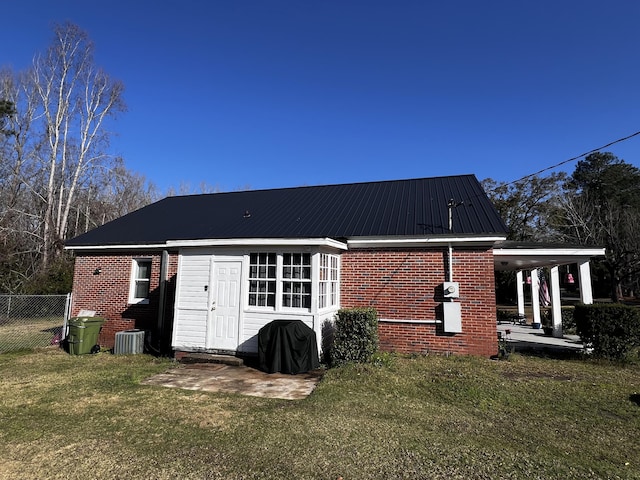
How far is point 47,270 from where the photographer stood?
18.3 meters

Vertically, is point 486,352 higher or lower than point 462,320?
lower

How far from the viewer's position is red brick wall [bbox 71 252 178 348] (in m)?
11.1

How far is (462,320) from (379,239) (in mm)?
2839

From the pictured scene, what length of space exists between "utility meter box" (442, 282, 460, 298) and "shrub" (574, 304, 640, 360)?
3.13m

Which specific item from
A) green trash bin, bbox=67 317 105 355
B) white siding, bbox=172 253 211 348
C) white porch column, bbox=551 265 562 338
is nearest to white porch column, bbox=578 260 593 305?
white porch column, bbox=551 265 562 338

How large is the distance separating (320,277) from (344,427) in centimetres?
403

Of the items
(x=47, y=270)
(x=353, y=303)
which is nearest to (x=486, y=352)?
(x=353, y=303)

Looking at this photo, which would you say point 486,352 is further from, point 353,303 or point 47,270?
point 47,270

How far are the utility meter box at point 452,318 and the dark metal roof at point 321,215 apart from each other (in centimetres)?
183

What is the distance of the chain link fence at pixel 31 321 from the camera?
10961 mm

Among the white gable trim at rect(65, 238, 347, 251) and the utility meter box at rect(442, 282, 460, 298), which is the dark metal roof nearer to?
the white gable trim at rect(65, 238, 347, 251)

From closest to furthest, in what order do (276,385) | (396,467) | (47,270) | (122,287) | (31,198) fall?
1. (396,467)
2. (276,385)
3. (122,287)
4. (47,270)
5. (31,198)

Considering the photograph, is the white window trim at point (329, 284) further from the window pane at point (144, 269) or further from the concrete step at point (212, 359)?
the window pane at point (144, 269)

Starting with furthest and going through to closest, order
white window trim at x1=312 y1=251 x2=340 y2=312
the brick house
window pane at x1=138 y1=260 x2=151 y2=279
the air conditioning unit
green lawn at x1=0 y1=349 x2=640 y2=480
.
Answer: window pane at x1=138 y1=260 x2=151 y2=279
the air conditioning unit
the brick house
white window trim at x1=312 y1=251 x2=340 y2=312
green lawn at x1=0 y1=349 x2=640 y2=480
